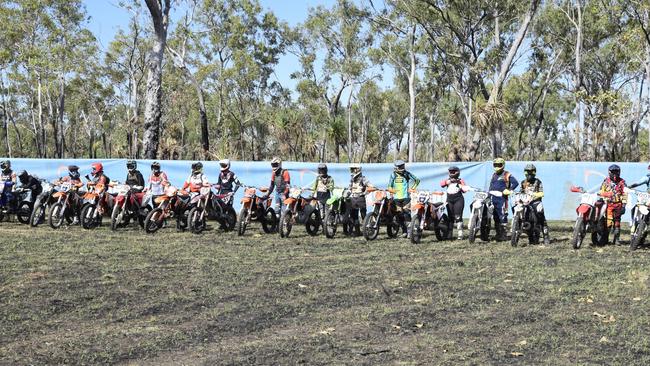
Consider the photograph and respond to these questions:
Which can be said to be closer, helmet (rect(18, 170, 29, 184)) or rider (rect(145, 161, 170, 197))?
rider (rect(145, 161, 170, 197))

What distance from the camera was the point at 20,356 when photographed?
589 centimetres

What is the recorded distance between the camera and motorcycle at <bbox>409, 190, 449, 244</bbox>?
1402 centimetres

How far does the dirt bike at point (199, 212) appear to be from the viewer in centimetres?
1538

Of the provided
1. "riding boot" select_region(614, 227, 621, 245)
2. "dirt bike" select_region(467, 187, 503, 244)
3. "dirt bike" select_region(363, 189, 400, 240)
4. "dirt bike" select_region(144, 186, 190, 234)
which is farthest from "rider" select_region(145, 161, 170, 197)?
"riding boot" select_region(614, 227, 621, 245)

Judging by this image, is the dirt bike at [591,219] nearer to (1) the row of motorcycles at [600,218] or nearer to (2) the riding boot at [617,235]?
(1) the row of motorcycles at [600,218]

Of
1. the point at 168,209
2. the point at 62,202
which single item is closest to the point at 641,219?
the point at 168,209

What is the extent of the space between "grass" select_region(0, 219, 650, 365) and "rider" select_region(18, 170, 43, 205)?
444cm

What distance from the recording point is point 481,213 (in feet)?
46.2

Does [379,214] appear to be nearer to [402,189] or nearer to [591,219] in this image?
[402,189]

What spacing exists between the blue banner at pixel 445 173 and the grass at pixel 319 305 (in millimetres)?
5934

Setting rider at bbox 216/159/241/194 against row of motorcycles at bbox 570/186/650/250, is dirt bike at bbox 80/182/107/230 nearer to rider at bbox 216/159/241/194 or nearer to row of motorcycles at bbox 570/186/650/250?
rider at bbox 216/159/241/194

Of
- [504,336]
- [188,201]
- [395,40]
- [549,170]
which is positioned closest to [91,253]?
[188,201]

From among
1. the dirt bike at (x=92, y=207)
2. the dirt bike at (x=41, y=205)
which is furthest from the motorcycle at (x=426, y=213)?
the dirt bike at (x=41, y=205)

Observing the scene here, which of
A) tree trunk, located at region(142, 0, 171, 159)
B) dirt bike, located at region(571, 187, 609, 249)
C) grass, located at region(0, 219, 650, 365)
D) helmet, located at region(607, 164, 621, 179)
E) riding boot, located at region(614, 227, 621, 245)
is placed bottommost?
grass, located at region(0, 219, 650, 365)
